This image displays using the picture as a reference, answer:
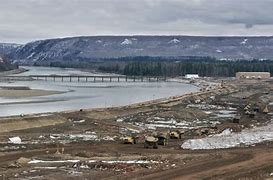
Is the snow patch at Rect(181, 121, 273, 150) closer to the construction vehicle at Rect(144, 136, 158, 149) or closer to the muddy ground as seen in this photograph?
the muddy ground

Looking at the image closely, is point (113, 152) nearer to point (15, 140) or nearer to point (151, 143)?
point (151, 143)

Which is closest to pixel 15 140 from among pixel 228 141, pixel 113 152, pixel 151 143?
pixel 113 152

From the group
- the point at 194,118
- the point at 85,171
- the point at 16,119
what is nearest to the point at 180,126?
the point at 194,118

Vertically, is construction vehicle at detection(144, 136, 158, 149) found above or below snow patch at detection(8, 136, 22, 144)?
above

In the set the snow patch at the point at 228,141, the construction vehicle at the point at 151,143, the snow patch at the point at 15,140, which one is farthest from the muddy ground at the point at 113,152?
the snow patch at the point at 228,141

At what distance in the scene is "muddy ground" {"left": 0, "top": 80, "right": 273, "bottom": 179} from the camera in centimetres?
2841

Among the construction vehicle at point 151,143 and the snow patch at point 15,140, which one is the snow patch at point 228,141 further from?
the snow patch at point 15,140

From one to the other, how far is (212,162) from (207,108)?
A: 48160mm

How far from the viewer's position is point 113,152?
36000mm

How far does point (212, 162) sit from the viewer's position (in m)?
31.4

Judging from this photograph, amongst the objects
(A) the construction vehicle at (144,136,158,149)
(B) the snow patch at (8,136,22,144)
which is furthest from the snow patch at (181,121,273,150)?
(B) the snow patch at (8,136,22,144)

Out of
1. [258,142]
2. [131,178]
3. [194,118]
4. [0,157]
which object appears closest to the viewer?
[131,178]

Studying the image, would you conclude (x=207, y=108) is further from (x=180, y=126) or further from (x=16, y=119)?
(x=16, y=119)

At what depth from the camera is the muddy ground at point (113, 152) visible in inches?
1118
